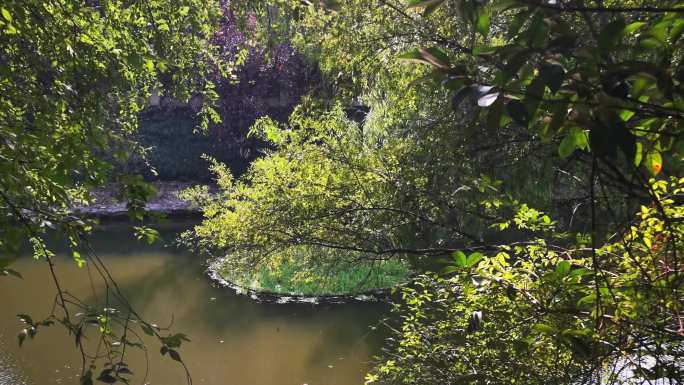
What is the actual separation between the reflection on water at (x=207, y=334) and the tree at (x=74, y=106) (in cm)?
257

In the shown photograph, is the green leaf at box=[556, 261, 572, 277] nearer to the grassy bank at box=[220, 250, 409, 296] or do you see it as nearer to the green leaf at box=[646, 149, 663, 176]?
the green leaf at box=[646, 149, 663, 176]

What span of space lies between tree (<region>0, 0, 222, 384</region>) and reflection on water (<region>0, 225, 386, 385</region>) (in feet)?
8.44

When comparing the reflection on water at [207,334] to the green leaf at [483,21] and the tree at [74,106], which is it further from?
the green leaf at [483,21]

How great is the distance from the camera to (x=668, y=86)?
786 mm

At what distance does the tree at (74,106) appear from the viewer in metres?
1.37

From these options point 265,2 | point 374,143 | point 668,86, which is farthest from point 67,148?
point 374,143

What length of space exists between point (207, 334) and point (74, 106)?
14.0ft

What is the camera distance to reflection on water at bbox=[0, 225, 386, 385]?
17.0 feet

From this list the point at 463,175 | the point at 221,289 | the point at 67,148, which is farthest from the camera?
the point at 221,289

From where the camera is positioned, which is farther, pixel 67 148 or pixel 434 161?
pixel 434 161

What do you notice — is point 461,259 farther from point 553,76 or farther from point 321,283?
point 321,283

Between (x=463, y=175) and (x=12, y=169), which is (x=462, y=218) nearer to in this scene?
(x=463, y=175)

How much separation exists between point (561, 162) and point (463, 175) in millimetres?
521

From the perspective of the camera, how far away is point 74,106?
223 cm
